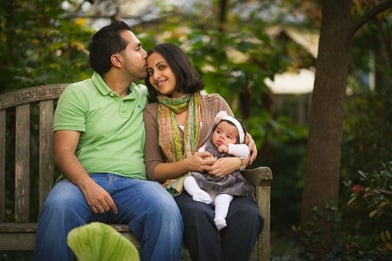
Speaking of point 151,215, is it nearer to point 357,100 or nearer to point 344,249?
point 344,249

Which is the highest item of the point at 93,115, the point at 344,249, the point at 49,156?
the point at 93,115

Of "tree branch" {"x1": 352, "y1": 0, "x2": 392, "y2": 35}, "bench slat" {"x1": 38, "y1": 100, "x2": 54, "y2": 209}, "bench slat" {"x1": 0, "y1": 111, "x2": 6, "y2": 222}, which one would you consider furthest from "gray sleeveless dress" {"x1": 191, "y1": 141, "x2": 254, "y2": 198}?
"tree branch" {"x1": 352, "y1": 0, "x2": 392, "y2": 35}

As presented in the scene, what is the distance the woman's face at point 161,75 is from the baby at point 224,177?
33cm

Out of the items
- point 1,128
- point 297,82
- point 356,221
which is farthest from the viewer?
point 297,82

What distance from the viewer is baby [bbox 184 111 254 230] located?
3525 millimetres

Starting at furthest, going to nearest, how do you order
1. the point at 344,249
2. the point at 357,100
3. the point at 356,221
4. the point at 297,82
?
the point at 297,82 → the point at 357,100 → the point at 356,221 → the point at 344,249

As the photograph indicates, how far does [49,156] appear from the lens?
397 centimetres

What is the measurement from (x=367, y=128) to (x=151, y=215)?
292cm

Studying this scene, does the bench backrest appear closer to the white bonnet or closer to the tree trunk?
the white bonnet

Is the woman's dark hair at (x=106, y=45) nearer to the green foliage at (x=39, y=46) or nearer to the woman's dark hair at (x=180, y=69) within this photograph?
the woman's dark hair at (x=180, y=69)

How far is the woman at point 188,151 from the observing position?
336 cm

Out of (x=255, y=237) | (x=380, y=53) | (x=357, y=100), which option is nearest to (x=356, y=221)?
(x=357, y=100)

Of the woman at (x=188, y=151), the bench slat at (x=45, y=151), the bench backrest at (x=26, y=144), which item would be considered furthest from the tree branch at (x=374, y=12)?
the bench slat at (x=45, y=151)

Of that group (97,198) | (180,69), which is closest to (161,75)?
(180,69)
